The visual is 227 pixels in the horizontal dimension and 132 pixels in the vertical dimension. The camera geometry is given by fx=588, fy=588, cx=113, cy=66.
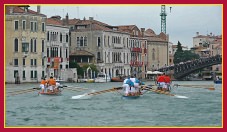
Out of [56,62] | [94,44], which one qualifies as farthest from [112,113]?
[94,44]

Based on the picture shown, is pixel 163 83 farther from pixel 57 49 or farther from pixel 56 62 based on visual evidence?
pixel 57 49

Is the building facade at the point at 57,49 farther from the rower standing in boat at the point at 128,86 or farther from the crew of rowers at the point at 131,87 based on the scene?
the rower standing in boat at the point at 128,86

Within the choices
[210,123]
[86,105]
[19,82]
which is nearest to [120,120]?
[210,123]

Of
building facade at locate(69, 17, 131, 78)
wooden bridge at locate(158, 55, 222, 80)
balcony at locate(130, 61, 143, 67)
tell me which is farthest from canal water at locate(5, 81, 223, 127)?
balcony at locate(130, 61, 143, 67)

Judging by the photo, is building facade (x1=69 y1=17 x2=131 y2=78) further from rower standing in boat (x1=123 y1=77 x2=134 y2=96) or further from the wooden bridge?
rower standing in boat (x1=123 y1=77 x2=134 y2=96)

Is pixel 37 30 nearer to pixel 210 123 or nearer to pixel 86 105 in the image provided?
pixel 86 105

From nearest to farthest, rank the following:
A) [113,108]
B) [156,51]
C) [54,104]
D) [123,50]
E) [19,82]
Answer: [113,108], [54,104], [19,82], [123,50], [156,51]

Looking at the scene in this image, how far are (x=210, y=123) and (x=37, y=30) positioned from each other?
110ft

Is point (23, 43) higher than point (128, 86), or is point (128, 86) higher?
point (23, 43)

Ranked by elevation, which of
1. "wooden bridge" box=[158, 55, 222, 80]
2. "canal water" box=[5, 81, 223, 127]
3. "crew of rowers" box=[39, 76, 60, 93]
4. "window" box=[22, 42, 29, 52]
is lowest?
"canal water" box=[5, 81, 223, 127]

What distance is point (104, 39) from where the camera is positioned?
54.4 metres

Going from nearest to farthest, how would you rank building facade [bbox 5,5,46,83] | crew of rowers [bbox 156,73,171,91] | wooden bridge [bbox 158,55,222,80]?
crew of rowers [bbox 156,73,171,91], building facade [bbox 5,5,46,83], wooden bridge [bbox 158,55,222,80]

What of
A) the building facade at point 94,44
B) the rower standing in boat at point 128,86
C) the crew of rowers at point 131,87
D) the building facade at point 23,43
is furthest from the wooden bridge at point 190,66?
the rower standing in boat at point 128,86

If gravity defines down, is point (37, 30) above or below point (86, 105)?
above
